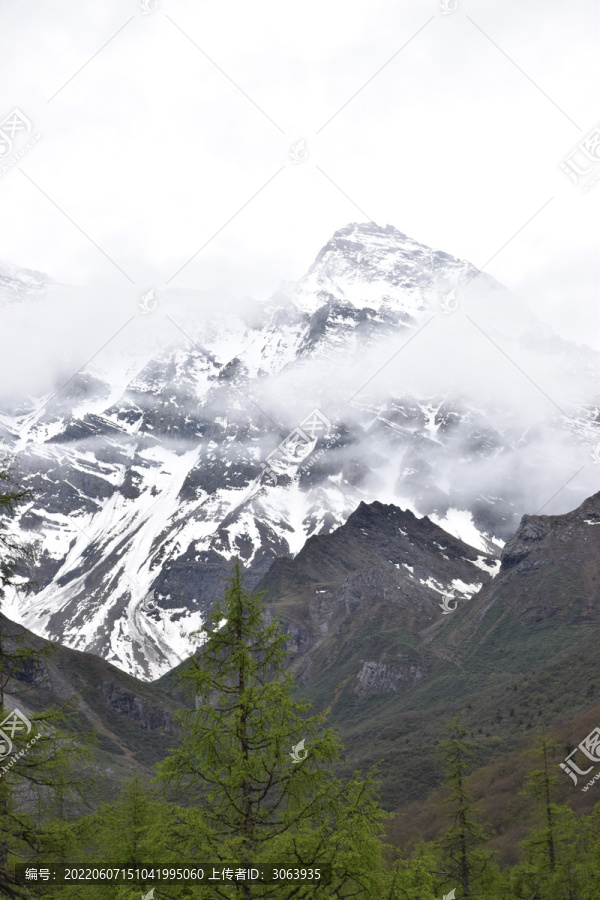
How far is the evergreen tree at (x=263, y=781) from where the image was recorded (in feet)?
45.9

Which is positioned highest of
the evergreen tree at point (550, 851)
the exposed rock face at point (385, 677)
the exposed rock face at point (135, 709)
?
the exposed rock face at point (385, 677)

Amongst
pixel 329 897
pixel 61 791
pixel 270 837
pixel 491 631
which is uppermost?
pixel 491 631

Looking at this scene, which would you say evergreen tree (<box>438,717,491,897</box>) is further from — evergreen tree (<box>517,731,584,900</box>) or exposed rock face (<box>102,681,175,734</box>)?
exposed rock face (<box>102,681,175,734</box>)

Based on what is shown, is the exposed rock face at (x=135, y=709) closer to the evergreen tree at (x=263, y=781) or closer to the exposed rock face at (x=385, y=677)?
the exposed rock face at (x=385, y=677)

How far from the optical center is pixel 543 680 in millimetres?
128375

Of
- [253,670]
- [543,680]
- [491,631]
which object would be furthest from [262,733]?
[491,631]

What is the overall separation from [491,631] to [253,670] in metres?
177

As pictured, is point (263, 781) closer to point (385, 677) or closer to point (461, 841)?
point (461, 841)

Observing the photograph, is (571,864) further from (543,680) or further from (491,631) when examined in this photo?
(491,631)

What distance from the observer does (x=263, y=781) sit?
14.8 metres

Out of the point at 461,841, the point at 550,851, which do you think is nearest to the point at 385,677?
the point at 550,851

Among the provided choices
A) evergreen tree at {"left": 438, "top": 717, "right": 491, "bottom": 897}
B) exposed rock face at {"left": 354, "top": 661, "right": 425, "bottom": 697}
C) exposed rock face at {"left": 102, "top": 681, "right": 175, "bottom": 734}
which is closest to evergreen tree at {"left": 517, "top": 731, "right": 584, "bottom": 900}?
evergreen tree at {"left": 438, "top": 717, "right": 491, "bottom": 897}

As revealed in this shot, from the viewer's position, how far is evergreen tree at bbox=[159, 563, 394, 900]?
45.9 ft

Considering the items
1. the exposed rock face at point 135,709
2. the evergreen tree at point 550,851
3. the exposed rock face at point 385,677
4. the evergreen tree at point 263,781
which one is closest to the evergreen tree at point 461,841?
the evergreen tree at point 550,851
